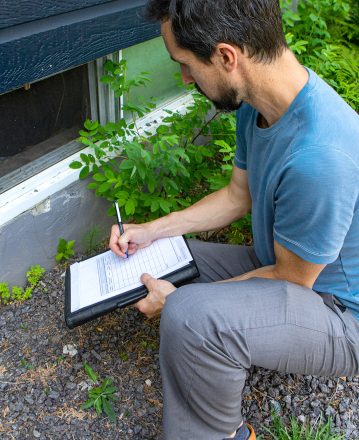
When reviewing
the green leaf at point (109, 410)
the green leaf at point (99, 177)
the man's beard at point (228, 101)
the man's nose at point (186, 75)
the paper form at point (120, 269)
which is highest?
the man's nose at point (186, 75)

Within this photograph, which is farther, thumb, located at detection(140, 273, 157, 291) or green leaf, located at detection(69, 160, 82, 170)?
green leaf, located at detection(69, 160, 82, 170)

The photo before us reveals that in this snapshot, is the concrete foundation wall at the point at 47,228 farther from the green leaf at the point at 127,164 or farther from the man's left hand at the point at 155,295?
the man's left hand at the point at 155,295

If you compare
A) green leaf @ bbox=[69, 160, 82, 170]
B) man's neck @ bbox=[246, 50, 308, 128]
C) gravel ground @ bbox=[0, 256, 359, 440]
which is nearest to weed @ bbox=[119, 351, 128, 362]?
gravel ground @ bbox=[0, 256, 359, 440]

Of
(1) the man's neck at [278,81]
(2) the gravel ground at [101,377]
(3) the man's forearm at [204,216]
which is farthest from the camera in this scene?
(3) the man's forearm at [204,216]

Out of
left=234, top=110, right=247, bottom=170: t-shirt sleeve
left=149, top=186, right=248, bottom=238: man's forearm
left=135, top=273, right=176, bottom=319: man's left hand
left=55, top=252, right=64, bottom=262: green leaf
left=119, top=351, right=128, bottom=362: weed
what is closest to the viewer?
left=135, top=273, right=176, bottom=319: man's left hand

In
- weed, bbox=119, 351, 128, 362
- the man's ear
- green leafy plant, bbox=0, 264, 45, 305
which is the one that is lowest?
weed, bbox=119, 351, 128, 362

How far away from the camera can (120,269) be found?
7.34 feet

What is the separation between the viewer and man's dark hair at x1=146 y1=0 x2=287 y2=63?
160 cm

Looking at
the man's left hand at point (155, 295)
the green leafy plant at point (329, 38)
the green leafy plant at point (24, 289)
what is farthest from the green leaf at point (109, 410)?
the green leafy plant at point (329, 38)

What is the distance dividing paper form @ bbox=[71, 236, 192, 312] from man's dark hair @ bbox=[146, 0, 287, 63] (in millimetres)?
921

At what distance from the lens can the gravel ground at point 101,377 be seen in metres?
2.22

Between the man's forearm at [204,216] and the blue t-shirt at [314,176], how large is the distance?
51 cm

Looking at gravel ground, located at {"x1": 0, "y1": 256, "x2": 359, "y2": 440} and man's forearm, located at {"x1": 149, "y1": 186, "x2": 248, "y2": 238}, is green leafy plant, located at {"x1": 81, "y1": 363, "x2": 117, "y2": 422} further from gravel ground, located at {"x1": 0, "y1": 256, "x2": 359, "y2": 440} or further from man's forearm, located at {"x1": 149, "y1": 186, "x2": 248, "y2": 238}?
man's forearm, located at {"x1": 149, "y1": 186, "x2": 248, "y2": 238}

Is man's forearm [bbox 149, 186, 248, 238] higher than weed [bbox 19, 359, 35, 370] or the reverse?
higher
